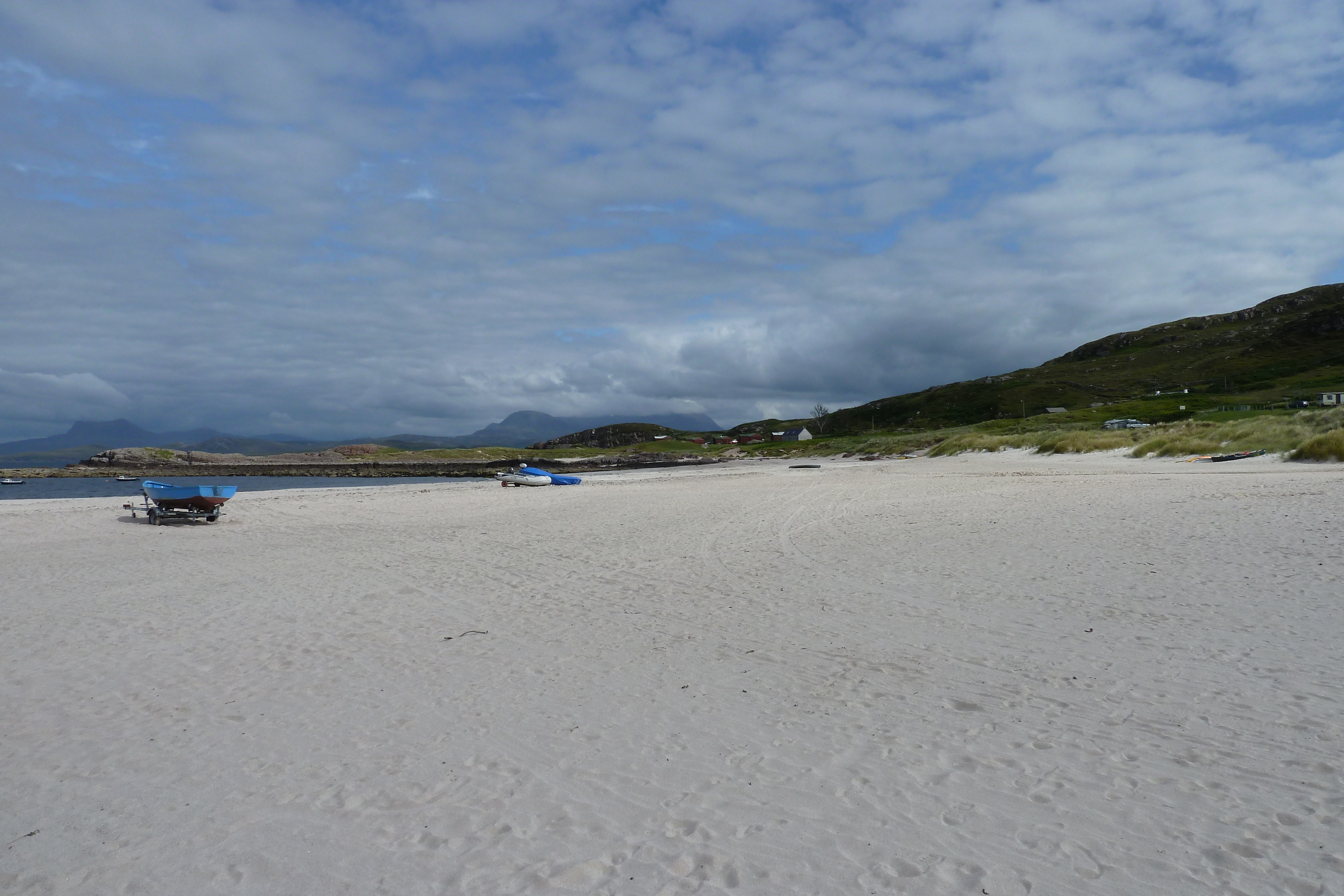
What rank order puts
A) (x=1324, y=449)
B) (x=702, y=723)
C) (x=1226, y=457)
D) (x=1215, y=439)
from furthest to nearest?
(x=1215, y=439) < (x=1226, y=457) < (x=1324, y=449) < (x=702, y=723)

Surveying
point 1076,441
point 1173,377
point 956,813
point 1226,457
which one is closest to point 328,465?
point 1076,441

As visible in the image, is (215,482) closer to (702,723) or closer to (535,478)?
(535,478)

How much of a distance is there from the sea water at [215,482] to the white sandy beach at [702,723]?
3677 centimetres

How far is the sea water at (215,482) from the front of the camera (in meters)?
47.2

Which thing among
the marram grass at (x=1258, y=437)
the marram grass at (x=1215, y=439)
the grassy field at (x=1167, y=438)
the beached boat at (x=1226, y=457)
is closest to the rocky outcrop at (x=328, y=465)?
the grassy field at (x=1167, y=438)

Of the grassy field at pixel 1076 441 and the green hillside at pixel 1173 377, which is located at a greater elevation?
the green hillside at pixel 1173 377

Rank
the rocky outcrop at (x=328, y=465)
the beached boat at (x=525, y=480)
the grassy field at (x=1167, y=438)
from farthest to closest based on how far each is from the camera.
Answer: the rocky outcrop at (x=328, y=465) < the beached boat at (x=525, y=480) < the grassy field at (x=1167, y=438)

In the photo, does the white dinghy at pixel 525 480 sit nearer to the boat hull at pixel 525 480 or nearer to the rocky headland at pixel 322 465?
the boat hull at pixel 525 480

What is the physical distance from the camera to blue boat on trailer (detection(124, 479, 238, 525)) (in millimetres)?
20234

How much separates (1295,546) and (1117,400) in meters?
144

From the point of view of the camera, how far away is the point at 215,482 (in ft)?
150

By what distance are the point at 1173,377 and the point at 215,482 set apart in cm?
16490

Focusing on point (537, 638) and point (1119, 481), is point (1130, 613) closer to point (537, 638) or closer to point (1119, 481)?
point (537, 638)

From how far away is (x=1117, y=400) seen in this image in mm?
132375
